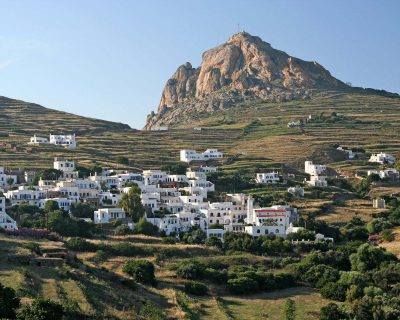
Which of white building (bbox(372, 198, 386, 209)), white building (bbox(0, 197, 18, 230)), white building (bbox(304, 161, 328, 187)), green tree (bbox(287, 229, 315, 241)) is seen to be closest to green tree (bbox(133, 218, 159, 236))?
white building (bbox(0, 197, 18, 230))

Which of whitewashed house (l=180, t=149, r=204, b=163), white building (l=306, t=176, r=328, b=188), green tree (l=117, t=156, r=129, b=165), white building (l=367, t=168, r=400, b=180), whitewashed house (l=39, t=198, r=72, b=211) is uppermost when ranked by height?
whitewashed house (l=180, t=149, r=204, b=163)

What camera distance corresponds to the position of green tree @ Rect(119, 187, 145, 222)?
6183 centimetres

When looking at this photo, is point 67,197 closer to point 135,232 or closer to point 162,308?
point 135,232

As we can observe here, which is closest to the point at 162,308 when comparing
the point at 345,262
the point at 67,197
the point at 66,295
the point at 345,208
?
the point at 66,295

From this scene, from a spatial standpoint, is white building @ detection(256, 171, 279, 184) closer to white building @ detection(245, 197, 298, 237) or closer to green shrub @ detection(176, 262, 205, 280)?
white building @ detection(245, 197, 298, 237)

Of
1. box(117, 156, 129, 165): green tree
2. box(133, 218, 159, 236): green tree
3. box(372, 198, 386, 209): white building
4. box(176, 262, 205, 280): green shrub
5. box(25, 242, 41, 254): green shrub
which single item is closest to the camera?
box(25, 242, 41, 254): green shrub

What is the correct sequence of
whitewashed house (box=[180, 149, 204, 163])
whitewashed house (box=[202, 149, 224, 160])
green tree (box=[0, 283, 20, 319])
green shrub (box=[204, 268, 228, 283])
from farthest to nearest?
whitewashed house (box=[202, 149, 224, 160]), whitewashed house (box=[180, 149, 204, 163]), green shrub (box=[204, 268, 228, 283]), green tree (box=[0, 283, 20, 319])

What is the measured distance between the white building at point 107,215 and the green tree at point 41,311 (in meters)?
31.1

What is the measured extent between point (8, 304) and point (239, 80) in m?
140

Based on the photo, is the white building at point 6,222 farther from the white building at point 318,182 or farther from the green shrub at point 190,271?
the white building at point 318,182

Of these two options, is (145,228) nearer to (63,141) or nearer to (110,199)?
(110,199)

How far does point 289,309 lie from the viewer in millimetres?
39281

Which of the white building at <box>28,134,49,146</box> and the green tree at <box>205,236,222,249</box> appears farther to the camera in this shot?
the white building at <box>28,134,49,146</box>

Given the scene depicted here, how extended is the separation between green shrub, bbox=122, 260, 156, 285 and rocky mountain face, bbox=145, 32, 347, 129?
110127 millimetres
